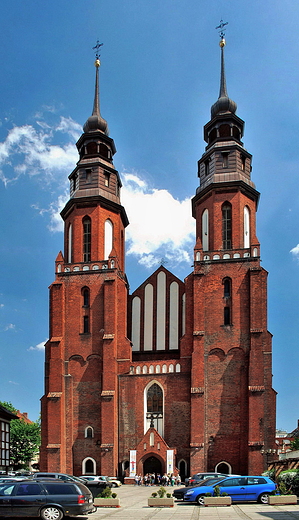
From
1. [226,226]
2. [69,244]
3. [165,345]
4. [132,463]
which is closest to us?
[132,463]

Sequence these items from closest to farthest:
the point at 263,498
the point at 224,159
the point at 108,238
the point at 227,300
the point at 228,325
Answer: the point at 263,498 → the point at 228,325 → the point at 227,300 → the point at 224,159 → the point at 108,238

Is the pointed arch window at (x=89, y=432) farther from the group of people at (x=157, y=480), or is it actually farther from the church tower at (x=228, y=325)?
Result: the church tower at (x=228, y=325)

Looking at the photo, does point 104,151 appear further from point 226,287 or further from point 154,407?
point 154,407

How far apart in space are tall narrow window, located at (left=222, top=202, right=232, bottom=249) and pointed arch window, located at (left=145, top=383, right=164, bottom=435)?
13.1 metres

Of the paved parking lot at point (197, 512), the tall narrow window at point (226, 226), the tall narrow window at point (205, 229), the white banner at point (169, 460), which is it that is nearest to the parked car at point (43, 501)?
the paved parking lot at point (197, 512)

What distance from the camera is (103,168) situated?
183ft

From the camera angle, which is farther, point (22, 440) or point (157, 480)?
point (22, 440)

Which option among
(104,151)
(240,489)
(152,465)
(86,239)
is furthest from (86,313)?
(240,489)

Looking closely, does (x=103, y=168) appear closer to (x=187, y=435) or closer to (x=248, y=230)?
(x=248, y=230)

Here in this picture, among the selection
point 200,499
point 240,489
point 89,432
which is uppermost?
point 240,489

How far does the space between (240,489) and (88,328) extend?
2554 centimetres

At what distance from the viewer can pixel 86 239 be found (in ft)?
177

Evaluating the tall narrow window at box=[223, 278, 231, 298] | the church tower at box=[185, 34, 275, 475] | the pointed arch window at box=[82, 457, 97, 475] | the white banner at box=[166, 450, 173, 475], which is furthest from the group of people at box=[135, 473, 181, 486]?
the tall narrow window at box=[223, 278, 231, 298]

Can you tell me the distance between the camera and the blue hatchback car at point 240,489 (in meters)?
27.5
